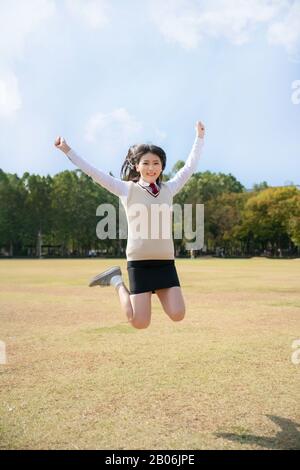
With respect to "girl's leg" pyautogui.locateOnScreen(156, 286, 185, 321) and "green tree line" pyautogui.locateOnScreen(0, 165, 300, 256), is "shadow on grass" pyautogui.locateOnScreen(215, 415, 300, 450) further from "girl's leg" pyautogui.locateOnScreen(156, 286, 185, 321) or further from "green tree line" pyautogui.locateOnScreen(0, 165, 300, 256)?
"green tree line" pyautogui.locateOnScreen(0, 165, 300, 256)

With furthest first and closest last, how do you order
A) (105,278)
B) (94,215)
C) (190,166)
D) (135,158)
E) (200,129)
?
(94,215) → (105,278) → (200,129) → (190,166) → (135,158)

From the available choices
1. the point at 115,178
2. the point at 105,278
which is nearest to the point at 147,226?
the point at 115,178

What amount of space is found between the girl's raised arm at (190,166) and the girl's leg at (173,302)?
1.14 metres

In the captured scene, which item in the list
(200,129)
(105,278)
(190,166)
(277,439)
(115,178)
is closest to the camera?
(277,439)

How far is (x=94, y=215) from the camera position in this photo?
80188 millimetres

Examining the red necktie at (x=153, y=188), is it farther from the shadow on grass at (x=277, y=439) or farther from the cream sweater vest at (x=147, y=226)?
the shadow on grass at (x=277, y=439)

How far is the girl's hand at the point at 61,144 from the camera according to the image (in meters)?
5.29

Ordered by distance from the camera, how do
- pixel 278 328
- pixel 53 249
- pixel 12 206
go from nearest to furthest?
1. pixel 278 328
2. pixel 12 206
3. pixel 53 249

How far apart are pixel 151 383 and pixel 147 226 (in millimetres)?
2061

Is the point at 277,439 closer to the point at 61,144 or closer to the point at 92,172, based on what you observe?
the point at 92,172
